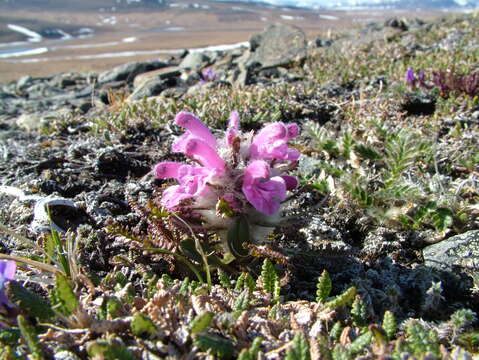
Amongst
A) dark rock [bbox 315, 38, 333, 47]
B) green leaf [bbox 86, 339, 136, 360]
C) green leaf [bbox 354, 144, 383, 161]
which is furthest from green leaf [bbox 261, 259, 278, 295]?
dark rock [bbox 315, 38, 333, 47]

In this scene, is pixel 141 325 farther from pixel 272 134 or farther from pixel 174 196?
pixel 272 134

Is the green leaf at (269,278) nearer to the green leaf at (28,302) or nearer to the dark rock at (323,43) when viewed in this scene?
the green leaf at (28,302)

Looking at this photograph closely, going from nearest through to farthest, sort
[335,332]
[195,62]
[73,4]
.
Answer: [335,332] → [195,62] → [73,4]

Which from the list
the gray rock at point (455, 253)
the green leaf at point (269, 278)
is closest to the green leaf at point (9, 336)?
the green leaf at point (269, 278)

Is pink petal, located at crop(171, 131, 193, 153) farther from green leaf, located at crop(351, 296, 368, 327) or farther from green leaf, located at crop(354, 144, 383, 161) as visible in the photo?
green leaf, located at crop(354, 144, 383, 161)

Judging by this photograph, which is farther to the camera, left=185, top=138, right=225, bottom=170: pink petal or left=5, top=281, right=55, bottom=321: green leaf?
left=185, top=138, right=225, bottom=170: pink petal

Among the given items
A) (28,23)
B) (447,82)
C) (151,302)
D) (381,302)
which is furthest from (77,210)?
(28,23)

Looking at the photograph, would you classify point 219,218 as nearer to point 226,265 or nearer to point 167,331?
point 226,265

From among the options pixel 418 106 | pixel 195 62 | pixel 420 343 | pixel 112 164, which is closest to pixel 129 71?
pixel 195 62
